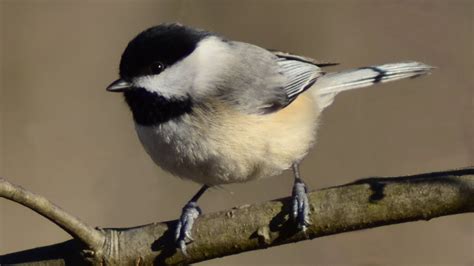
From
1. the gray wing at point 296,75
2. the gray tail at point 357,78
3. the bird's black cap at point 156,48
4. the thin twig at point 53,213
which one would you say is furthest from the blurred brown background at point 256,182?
the thin twig at point 53,213

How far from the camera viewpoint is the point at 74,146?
11.1ft

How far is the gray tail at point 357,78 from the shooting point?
2348 millimetres

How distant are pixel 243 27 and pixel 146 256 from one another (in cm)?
198

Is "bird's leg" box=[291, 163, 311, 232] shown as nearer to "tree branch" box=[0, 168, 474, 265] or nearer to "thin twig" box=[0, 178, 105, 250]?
"tree branch" box=[0, 168, 474, 265]

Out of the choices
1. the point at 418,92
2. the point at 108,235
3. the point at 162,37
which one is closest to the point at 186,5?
the point at 418,92

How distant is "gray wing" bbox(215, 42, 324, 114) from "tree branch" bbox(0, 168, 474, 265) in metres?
0.47

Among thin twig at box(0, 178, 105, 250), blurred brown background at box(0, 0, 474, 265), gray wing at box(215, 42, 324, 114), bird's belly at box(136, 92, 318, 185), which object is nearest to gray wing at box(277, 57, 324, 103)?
gray wing at box(215, 42, 324, 114)

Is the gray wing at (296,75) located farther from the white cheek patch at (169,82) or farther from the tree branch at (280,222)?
the tree branch at (280,222)

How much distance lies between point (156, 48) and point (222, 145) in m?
0.27

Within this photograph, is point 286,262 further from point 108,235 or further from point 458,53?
point 108,235

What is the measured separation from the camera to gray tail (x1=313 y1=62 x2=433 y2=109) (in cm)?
235

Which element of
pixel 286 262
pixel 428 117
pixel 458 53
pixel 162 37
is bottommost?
pixel 286 262

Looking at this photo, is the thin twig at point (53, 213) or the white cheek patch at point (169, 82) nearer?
the thin twig at point (53, 213)

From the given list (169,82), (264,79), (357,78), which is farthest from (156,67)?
(357,78)
